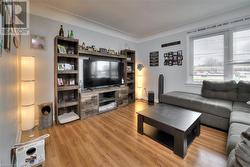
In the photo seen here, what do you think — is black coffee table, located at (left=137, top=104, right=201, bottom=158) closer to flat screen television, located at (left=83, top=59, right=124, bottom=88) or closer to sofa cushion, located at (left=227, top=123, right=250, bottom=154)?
sofa cushion, located at (left=227, top=123, right=250, bottom=154)

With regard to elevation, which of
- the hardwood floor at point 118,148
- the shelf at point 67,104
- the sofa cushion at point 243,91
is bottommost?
the hardwood floor at point 118,148

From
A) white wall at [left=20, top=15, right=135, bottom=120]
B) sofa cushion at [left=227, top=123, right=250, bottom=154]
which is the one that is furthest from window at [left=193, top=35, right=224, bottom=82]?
white wall at [left=20, top=15, right=135, bottom=120]

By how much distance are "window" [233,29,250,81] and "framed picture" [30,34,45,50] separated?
432 cm

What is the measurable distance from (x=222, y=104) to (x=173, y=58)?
1973mm

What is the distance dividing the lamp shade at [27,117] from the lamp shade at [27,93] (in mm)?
102

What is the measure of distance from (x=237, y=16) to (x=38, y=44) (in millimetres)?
4388

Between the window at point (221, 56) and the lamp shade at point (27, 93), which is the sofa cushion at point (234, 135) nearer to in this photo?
the window at point (221, 56)

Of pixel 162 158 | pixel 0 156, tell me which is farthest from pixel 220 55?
pixel 0 156

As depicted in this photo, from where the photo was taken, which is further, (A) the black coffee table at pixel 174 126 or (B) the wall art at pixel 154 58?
(B) the wall art at pixel 154 58

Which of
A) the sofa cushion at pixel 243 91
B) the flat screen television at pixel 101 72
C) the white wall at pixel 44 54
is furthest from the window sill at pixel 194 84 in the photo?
the white wall at pixel 44 54

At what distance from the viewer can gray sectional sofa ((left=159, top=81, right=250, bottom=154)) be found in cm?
189

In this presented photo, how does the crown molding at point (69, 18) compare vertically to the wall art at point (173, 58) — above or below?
above

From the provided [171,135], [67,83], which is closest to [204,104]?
[171,135]

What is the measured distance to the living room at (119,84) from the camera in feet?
5.04
